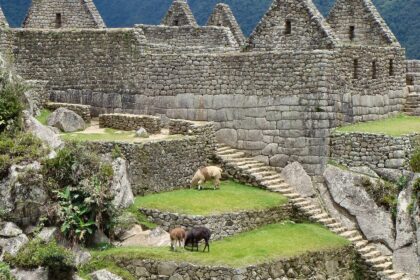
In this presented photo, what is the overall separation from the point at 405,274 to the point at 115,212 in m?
9.07

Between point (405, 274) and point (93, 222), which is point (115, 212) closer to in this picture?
point (93, 222)

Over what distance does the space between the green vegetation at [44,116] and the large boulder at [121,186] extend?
16.4 ft

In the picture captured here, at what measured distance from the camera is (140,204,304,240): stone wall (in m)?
32.8

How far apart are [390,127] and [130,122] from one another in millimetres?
8874

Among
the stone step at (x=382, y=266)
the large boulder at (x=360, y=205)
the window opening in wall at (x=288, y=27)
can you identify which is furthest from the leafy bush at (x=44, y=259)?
the window opening in wall at (x=288, y=27)

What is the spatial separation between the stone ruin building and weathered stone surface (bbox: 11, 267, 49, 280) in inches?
382

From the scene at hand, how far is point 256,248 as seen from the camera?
105 feet

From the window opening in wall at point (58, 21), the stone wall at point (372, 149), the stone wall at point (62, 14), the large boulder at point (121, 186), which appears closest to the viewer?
the large boulder at point (121, 186)

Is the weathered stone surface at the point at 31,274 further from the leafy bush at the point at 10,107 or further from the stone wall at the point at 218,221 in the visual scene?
the leafy bush at the point at 10,107

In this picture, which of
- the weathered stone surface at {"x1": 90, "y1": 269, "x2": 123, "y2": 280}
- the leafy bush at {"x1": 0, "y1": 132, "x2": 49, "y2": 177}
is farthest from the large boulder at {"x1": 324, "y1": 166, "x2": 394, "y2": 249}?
the leafy bush at {"x1": 0, "y1": 132, "x2": 49, "y2": 177}

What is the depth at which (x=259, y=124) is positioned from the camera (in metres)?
37.8

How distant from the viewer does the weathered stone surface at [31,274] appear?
101 ft

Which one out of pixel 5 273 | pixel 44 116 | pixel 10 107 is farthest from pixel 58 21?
pixel 5 273

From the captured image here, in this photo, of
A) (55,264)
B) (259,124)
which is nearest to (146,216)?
(55,264)
